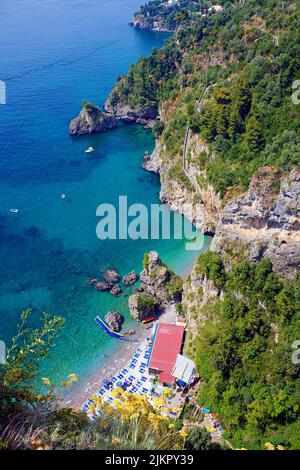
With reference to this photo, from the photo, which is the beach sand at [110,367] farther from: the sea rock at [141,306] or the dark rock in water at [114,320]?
the dark rock in water at [114,320]

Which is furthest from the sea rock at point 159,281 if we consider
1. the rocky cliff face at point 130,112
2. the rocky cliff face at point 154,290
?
the rocky cliff face at point 130,112

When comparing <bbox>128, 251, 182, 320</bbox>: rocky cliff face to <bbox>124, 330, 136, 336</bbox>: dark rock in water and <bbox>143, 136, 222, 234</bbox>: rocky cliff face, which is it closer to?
<bbox>124, 330, 136, 336</bbox>: dark rock in water

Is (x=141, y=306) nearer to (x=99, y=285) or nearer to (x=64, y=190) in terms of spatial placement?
(x=99, y=285)

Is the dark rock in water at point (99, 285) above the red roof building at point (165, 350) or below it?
above

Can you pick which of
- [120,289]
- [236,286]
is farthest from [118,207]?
[236,286]
